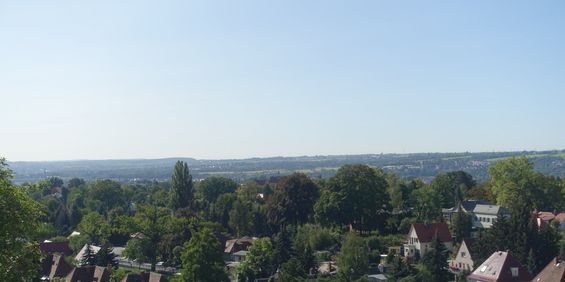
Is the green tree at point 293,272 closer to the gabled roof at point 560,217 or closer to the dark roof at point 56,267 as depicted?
the dark roof at point 56,267

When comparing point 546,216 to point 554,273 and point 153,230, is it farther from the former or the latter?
point 153,230

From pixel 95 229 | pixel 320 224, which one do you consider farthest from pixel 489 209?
pixel 95 229

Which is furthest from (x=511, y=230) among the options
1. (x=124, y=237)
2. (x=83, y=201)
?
(x=83, y=201)

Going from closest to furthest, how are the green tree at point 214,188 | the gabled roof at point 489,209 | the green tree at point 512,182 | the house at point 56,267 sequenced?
the house at point 56,267 < the gabled roof at point 489,209 < the green tree at point 512,182 < the green tree at point 214,188

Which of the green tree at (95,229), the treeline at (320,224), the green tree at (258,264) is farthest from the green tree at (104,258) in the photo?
the green tree at (95,229)

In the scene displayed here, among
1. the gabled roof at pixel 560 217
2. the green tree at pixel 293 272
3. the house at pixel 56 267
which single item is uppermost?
the gabled roof at pixel 560 217

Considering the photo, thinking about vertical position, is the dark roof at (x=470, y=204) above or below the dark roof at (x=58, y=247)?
above

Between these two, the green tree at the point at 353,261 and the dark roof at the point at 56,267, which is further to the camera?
the dark roof at the point at 56,267
